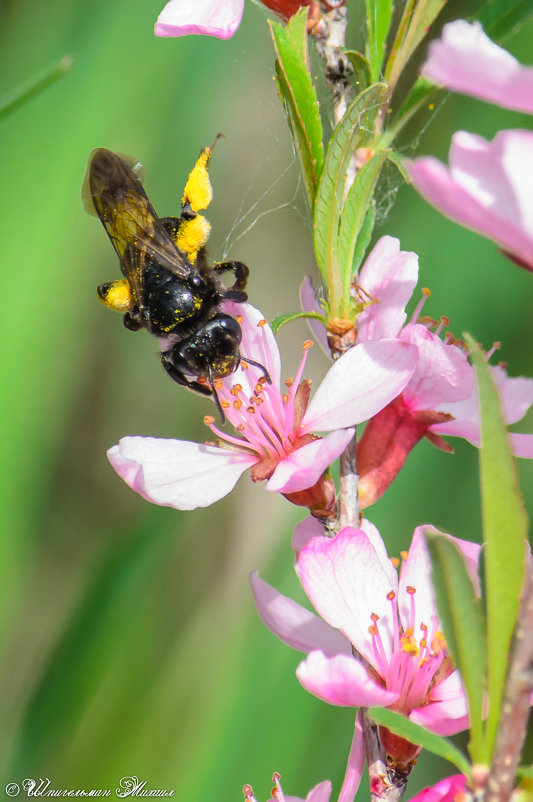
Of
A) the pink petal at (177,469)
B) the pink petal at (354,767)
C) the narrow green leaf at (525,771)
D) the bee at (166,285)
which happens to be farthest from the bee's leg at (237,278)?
the narrow green leaf at (525,771)

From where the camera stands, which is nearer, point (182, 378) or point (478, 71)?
point (478, 71)

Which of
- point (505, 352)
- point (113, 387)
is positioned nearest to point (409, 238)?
point (505, 352)

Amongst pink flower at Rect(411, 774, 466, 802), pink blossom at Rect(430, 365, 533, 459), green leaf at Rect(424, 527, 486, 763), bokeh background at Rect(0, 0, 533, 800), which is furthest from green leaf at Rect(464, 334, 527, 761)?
bokeh background at Rect(0, 0, 533, 800)

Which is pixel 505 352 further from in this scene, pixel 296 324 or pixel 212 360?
pixel 212 360

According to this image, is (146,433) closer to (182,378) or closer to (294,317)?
(182,378)

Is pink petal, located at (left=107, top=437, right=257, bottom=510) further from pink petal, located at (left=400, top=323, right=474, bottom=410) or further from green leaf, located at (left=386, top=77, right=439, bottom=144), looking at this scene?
green leaf, located at (left=386, top=77, right=439, bottom=144)

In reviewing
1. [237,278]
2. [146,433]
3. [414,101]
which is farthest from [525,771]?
[146,433]

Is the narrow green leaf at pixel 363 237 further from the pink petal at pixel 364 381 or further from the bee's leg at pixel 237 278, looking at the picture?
the bee's leg at pixel 237 278
